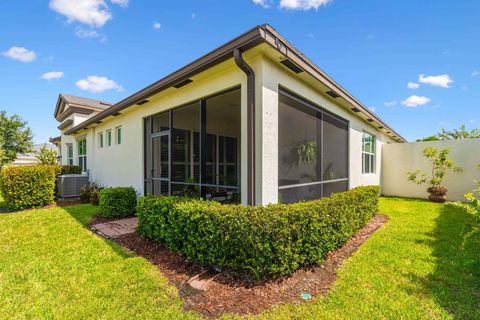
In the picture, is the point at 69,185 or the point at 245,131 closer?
the point at 245,131

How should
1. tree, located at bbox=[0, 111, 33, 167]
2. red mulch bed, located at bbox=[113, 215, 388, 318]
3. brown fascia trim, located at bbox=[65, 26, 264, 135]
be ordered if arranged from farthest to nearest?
tree, located at bbox=[0, 111, 33, 167] → brown fascia trim, located at bbox=[65, 26, 264, 135] → red mulch bed, located at bbox=[113, 215, 388, 318]

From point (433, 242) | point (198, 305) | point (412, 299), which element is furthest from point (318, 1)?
point (198, 305)

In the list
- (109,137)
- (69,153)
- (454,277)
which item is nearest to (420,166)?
(454,277)

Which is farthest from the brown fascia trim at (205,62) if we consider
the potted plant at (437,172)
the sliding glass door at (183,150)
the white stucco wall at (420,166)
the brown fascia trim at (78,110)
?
the white stucco wall at (420,166)

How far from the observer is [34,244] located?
179 inches

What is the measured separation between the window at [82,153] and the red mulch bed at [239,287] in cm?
1093

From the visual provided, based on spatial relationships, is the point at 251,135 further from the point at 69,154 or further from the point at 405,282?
the point at 69,154

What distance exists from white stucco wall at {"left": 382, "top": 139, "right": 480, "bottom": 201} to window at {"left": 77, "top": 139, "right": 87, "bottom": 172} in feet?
54.7

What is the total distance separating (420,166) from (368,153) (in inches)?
120

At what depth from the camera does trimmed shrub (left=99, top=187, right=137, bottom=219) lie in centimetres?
640

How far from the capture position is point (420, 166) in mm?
10789

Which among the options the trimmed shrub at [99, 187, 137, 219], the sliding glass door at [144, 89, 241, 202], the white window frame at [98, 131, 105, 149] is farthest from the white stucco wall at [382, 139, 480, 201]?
the white window frame at [98, 131, 105, 149]

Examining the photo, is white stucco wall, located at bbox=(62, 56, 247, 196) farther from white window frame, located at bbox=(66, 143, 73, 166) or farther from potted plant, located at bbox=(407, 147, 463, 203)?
potted plant, located at bbox=(407, 147, 463, 203)

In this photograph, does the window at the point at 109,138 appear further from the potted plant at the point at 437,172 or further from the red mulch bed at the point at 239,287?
the potted plant at the point at 437,172
